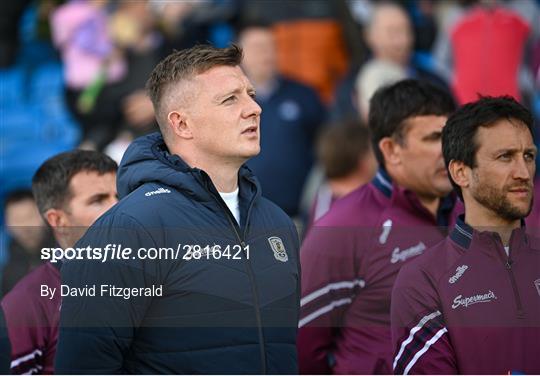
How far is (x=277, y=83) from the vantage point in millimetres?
8320

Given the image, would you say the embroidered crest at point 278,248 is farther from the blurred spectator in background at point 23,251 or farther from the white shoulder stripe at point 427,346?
the blurred spectator in background at point 23,251

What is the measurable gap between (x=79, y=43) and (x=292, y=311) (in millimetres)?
5512

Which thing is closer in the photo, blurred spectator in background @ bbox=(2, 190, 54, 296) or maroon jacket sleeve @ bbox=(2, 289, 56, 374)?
maroon jacket sleeve @ bbox=(2, 289, 56, 374)

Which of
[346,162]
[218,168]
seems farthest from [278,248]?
[346,162]

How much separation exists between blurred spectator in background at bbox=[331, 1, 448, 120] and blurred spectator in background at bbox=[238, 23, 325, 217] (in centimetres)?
21

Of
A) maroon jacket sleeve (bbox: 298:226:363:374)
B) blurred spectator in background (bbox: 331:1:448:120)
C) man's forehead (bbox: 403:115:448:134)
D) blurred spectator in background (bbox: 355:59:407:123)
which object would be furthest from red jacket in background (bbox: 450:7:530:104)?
maroon jacket sleeve (bbox: 298:226:363:374)

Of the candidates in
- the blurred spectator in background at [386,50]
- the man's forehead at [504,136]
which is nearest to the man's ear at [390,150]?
the man's forehead at [504,136]

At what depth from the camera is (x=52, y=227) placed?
4.75 m

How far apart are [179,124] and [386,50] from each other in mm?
4229

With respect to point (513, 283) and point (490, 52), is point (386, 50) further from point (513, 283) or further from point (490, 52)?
point (513, 283)

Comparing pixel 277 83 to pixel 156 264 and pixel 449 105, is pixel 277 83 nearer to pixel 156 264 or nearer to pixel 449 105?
pixel 449 105

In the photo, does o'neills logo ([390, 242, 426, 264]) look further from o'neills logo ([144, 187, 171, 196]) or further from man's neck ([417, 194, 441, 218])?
o'neills logo ([144, 187, 171, 196])

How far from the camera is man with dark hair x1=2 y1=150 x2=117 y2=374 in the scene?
4.32 metres

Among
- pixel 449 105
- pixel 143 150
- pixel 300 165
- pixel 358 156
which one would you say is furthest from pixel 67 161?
pixel 300 165
